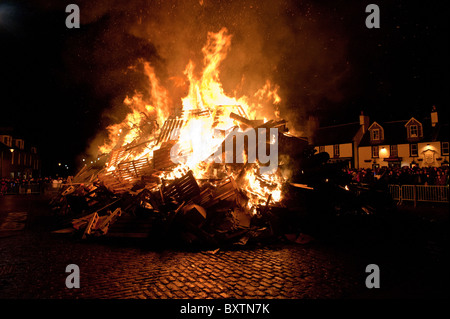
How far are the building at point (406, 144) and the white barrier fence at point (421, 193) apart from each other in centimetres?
1789

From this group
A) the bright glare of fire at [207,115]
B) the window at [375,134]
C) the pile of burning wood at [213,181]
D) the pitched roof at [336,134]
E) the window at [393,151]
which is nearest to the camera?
the pile of burning wood at [213,181]

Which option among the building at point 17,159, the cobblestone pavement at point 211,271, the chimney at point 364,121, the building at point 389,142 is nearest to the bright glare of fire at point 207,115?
the cobblestone pavement at point 211,271

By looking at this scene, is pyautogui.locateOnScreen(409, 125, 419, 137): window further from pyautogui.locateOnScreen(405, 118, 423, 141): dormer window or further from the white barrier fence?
the white barrier fence

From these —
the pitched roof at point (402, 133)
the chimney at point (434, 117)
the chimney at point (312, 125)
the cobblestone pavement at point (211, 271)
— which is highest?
the chimney at point (312, 125)

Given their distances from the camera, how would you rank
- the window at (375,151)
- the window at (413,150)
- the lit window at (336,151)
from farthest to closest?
the lit window at (336,151)
the window at (375,151)
the window at (413,150)

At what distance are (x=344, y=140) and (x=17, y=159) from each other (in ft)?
188

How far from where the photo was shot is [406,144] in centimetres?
3609

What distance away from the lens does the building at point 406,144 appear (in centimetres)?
3331

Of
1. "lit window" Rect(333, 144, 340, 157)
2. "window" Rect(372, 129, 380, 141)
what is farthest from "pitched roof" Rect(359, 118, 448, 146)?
"lit window" Rect(333, 144, 340, 157)

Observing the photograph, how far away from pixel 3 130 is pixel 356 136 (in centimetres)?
5925

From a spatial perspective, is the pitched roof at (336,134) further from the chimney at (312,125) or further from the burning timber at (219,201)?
the burning timber at (219,201)

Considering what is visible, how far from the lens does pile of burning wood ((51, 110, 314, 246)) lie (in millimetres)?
7945

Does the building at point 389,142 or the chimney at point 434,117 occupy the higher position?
the chimney at point 434,117

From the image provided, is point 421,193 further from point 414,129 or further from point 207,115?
point 414,129
